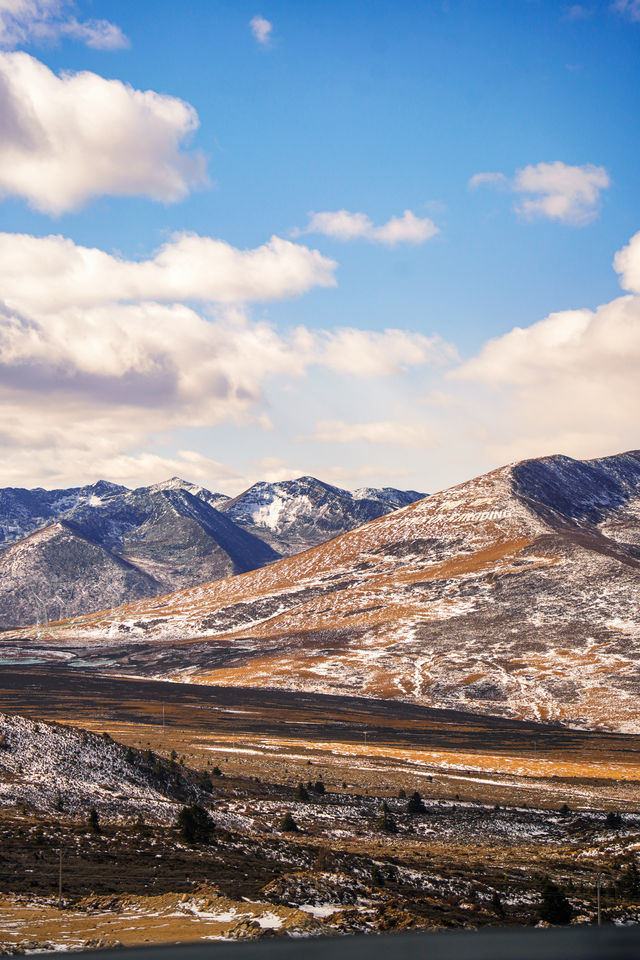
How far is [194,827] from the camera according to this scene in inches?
1345

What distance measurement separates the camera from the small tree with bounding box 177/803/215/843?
111 feet

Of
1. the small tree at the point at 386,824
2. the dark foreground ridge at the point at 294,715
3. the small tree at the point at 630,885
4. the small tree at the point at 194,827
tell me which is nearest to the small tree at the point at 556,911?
the small tree at the point at 630,885

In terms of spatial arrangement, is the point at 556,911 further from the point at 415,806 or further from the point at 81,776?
→ the point at 415,806

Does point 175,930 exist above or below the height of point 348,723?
above

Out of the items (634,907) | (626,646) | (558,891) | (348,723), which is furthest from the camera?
(626,646)

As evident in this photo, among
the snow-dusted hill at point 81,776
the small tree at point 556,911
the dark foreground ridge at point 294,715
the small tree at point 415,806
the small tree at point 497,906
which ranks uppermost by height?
the small tree at point 556,911

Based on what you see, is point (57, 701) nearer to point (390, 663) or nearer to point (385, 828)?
point (390, 663)

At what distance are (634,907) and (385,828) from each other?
2529 centimetres

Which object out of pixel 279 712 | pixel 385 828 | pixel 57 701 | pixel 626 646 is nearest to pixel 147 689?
pixel 57 701

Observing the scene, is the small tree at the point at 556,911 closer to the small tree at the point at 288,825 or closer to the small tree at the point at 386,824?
the small tree at the point at 288,825

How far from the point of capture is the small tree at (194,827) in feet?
111

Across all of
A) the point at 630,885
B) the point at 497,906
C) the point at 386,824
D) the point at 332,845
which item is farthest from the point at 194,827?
the point at 630,885

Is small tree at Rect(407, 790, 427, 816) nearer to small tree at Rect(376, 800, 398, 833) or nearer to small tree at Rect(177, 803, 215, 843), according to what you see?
small tree at Rect(376, 800, 398, 833)

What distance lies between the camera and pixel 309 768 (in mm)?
74000
